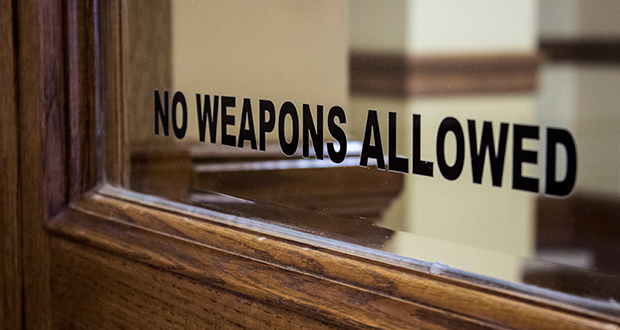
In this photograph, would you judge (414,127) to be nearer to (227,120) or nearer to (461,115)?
(461,115)

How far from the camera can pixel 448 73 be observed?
324 millimetres

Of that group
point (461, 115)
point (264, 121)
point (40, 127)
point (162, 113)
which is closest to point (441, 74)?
point (461, 115)

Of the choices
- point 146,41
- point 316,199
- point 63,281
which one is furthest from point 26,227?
point 316,199

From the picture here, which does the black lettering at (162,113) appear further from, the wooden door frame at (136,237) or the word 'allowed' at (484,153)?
the word 'allowed' at (484,153)

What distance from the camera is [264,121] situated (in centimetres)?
43

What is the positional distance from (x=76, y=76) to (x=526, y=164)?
393 mm

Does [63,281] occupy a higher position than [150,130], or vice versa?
[150,130]

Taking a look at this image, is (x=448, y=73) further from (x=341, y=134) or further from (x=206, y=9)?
(x=206, y=9)

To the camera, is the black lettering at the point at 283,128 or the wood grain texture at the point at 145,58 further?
the wood grain texture at the point at 145,58

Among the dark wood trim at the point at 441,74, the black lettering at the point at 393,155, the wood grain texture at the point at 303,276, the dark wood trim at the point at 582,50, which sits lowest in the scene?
the wood grain texture at the point at 303,276

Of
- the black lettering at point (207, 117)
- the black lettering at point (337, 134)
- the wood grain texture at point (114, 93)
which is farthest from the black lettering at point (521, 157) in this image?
the wood grain texture at point (114, 93)

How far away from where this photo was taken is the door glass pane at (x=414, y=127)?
0.91 feet

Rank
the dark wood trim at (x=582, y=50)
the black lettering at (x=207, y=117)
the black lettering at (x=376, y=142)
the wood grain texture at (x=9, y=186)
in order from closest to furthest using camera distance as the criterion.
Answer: the dark wood trim at (x=582, y=50), the black lettering at (x=376, y=142), the black lettering at (x=207, y=117), the wood grain texture at (x=9, y=186)

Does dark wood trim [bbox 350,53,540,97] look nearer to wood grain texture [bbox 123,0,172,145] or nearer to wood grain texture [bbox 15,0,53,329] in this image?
wood grain texture [bbox 123,0,172,145]
